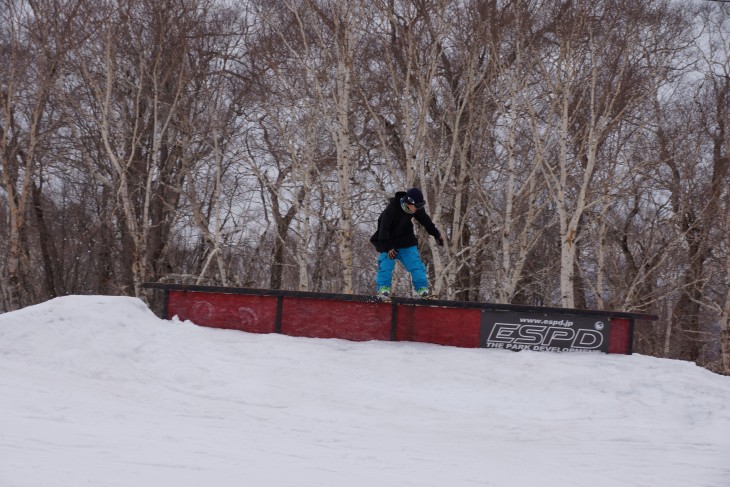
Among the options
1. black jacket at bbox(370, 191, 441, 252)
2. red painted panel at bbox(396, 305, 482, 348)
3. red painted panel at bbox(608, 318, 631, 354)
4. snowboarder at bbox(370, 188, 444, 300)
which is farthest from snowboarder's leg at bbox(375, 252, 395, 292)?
red painted panel at bbox(608, 318, 631, 354)

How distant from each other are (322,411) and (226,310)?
3.42 metres

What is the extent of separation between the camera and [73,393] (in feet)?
22.7

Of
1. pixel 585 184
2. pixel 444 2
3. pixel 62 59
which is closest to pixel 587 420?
pixel 585 184

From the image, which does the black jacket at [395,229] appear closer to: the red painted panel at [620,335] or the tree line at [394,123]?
A: the red painted panel at [620,335]

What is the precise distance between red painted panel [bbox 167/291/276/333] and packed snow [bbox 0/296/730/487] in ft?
1.20

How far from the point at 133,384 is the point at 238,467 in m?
2.91

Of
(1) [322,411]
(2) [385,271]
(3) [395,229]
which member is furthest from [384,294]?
(1) [322,411]

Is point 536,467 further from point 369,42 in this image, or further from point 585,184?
point 369,42

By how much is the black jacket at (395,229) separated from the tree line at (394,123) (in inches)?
234

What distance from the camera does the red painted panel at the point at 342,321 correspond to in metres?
9.88

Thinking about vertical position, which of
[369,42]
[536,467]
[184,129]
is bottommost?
[536,467]

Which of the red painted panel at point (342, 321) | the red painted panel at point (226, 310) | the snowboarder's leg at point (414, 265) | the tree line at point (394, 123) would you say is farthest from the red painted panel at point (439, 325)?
the tree line at point (394, 123)

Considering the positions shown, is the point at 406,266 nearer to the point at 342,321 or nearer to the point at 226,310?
the point at 342,321

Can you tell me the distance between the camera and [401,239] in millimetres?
9945
